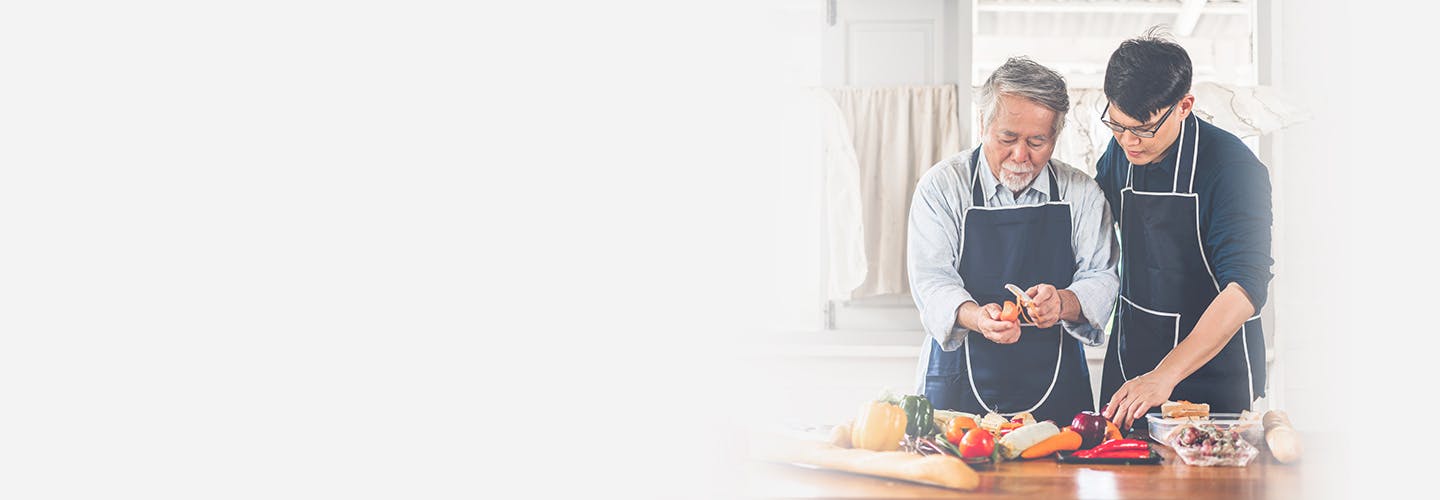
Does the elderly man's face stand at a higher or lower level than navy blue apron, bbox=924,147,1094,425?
higher

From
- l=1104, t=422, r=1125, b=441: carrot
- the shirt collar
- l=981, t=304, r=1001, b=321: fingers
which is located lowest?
l=1104, t=422, r=1125, b=441: carrot

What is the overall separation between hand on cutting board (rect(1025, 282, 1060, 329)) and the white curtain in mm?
275

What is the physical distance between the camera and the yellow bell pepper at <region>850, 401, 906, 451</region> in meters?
0.94

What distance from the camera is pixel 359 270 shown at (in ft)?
0.91

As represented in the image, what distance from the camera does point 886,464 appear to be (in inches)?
30.6

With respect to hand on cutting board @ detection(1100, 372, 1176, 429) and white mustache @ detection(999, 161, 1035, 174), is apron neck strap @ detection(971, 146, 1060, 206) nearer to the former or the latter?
white mustache @ detection(999, 161, 1035, 174)

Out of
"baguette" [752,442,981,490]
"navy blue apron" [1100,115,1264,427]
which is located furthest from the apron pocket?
"baguette" [752,442,981,490]

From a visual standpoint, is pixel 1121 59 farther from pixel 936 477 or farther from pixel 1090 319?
pixel 936 477

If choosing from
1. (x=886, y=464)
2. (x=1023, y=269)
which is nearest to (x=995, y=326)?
(x=1023, y=269)

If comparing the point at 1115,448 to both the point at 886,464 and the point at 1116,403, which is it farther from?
the point at 1116,403

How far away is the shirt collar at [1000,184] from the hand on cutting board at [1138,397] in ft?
1.00

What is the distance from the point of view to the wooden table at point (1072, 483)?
2.48ft

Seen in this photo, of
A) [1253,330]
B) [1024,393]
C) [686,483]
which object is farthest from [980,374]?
[686,483]

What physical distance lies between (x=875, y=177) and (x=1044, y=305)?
0.39 metres
